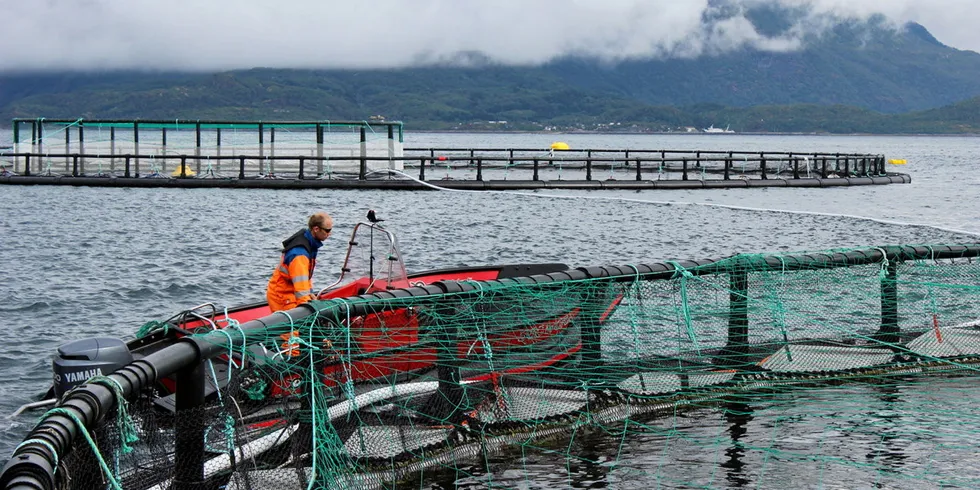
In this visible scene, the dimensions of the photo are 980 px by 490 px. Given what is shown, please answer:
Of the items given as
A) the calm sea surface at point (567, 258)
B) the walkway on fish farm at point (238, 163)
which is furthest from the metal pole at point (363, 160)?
the calm sea surface at point (567, 258)

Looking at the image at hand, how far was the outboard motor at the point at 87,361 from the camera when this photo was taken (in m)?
8.40

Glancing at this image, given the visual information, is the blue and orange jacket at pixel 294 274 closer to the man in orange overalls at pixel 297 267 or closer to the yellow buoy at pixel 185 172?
the man in orange overalls at pixel 297 267

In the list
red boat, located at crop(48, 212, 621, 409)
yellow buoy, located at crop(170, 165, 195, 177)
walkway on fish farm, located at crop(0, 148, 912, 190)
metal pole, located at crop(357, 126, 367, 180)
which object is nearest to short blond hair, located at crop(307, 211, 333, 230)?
red boat, located at crop(48, 212, 621, 409)

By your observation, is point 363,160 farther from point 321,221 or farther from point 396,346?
point 396,346

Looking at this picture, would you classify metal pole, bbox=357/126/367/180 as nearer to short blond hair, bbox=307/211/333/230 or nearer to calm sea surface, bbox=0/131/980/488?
calm sea surface, bbox=0/131/980/488

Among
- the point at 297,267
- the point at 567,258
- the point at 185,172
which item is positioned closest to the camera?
the point at 297,267

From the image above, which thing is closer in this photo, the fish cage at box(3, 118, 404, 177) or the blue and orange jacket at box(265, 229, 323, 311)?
the blue and orange jacket at box(265, 229, 323, 311)

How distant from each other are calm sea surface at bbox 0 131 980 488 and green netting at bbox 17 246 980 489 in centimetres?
4

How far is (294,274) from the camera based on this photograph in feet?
31.0

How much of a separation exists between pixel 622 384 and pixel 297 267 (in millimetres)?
2963

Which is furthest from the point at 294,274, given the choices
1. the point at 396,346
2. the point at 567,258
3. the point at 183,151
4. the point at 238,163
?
the point at 183,151

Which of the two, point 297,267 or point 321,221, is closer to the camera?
point 297,267

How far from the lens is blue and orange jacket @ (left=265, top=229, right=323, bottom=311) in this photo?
9.40 meters

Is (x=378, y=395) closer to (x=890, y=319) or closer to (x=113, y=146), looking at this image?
(x=890, y=319)
